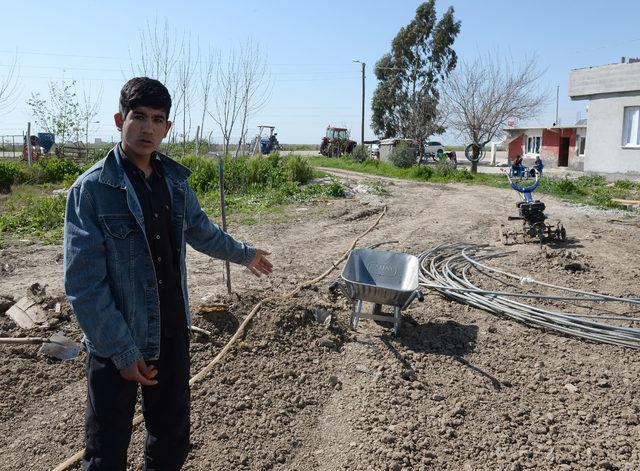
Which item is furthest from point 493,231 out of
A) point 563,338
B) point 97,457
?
point 97,457

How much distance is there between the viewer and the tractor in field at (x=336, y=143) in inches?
1395

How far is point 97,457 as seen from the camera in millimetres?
1972

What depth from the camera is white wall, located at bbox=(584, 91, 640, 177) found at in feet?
59.5

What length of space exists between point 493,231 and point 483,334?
4.99 m

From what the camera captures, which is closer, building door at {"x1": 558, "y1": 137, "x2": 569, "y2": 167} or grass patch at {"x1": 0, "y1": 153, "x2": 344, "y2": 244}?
grass patch at {"x1": 0, "y1": 153, "x2": 344, "y2": 244}

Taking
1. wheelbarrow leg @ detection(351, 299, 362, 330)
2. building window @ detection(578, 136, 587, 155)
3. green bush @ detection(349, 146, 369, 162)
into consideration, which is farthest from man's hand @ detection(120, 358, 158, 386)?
building window @ detection(578, 136, 587, 155)

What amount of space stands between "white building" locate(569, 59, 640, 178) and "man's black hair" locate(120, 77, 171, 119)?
18945 millimetres

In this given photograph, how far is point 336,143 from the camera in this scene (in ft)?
117

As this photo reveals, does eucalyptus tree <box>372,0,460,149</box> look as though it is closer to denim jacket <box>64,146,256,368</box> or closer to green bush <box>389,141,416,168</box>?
green bush <box>389,141,416,168</box>

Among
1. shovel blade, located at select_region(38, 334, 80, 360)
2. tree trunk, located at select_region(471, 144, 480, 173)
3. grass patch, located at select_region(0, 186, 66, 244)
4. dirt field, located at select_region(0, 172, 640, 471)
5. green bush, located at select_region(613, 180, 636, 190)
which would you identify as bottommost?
dirt field, located at select_region(0, 172, 640, 471)

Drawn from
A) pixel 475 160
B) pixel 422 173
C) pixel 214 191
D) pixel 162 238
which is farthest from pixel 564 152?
pixel 162 238

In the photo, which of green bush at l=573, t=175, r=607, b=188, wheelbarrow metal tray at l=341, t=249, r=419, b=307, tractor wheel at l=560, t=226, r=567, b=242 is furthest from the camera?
green bush at l=573, t=175, r=607, b=188

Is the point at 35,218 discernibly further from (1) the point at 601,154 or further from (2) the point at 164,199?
(1) the point at 601,154

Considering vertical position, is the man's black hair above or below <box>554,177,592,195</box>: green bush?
above
